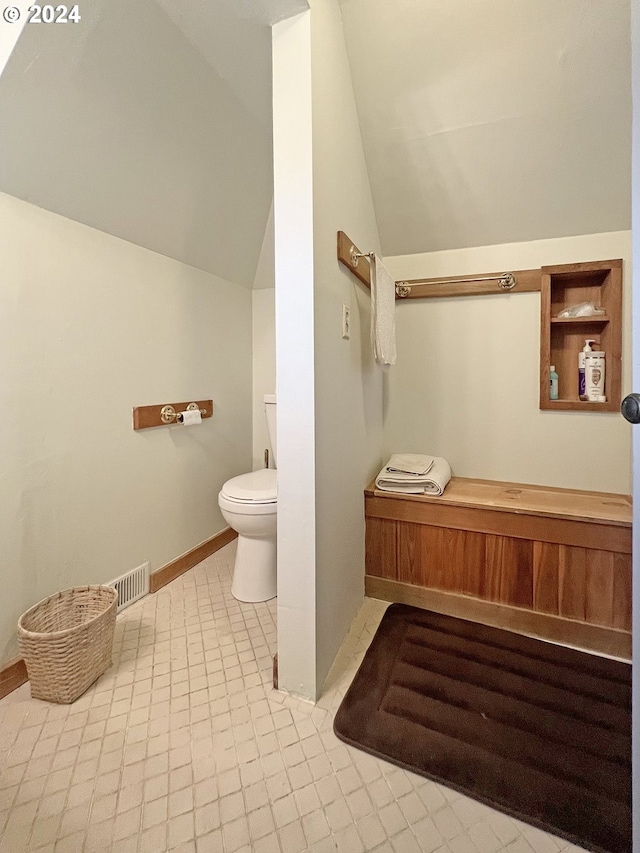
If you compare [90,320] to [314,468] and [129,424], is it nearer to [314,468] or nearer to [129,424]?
[129,424]

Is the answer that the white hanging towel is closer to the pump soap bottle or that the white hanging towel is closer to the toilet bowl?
the toilet bowl

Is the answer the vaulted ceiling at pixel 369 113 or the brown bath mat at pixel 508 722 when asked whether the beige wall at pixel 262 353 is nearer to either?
the vaulted ceiling at pixel 369 113

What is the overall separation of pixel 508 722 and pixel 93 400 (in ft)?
5.88

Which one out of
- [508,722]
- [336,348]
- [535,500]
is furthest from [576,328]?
[508,722]

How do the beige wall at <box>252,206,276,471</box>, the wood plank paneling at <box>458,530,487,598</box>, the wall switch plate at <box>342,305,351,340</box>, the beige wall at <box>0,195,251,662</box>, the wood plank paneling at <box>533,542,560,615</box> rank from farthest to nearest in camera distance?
the beige wall at <box>252,206,276,471</box>
the wood plank paneling at <box>458,530,487,598</box>
the wood plank paneling at <box>533,542,560,615</box>
the wall switch plate at <box>342,305,351,340</box>
the beige wall at <box>0,195,251,662</box>

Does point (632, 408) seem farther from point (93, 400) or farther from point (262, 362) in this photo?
point (262, 362)

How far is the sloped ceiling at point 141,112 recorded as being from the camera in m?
1.07

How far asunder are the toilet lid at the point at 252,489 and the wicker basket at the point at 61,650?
57 cm

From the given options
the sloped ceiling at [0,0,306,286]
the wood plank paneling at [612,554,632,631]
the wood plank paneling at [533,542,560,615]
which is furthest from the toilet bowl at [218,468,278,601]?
the wood plank paneling at [612,554,632,631]

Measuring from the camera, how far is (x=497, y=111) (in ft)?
4.72

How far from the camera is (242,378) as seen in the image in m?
2.41

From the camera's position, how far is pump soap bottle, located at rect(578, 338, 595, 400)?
1.79m

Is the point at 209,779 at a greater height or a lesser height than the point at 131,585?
lesser

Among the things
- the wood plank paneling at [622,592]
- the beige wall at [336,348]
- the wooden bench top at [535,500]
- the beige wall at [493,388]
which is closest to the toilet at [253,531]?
the beige wall at [336,348]
